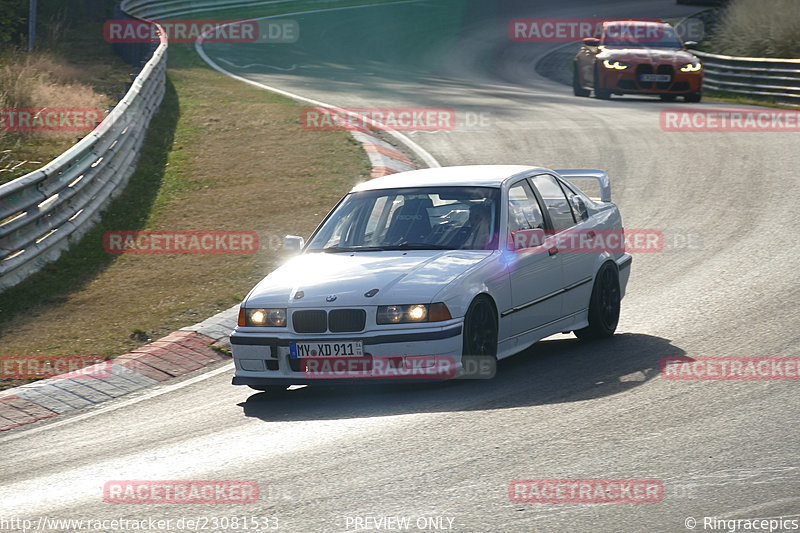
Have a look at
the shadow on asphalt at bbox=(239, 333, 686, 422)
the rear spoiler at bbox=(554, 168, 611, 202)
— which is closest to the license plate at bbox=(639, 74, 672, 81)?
the rear spoiler at bbox=(554, 168, 611, 202)

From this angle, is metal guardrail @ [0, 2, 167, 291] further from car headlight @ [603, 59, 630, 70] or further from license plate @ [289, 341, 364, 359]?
car headlight @ [603, 59, 630, 70]

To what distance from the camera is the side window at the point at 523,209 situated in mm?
8812

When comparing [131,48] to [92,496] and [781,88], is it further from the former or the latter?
[92,496]

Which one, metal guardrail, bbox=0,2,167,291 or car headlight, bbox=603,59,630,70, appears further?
car headlight, bbox=603,59,630,70

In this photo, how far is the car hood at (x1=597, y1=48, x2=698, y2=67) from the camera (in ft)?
76.0

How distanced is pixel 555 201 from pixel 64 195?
6120 mm

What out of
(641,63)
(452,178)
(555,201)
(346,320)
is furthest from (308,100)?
(346,320)

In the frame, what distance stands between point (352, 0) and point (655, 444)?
45.9 m

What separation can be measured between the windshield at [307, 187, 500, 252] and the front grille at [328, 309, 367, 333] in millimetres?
1013

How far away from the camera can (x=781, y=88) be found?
84.1 ft

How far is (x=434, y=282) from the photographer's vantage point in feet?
25.4

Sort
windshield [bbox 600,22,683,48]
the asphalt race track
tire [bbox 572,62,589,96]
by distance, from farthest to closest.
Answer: tire [bbox 572,62,589,96] → windshield [bbox 600,22,683,48] → the asphalt race track

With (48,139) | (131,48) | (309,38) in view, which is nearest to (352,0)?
(309,38)

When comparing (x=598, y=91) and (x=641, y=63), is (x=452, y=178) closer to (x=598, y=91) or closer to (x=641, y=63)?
(x=641, y=63)
